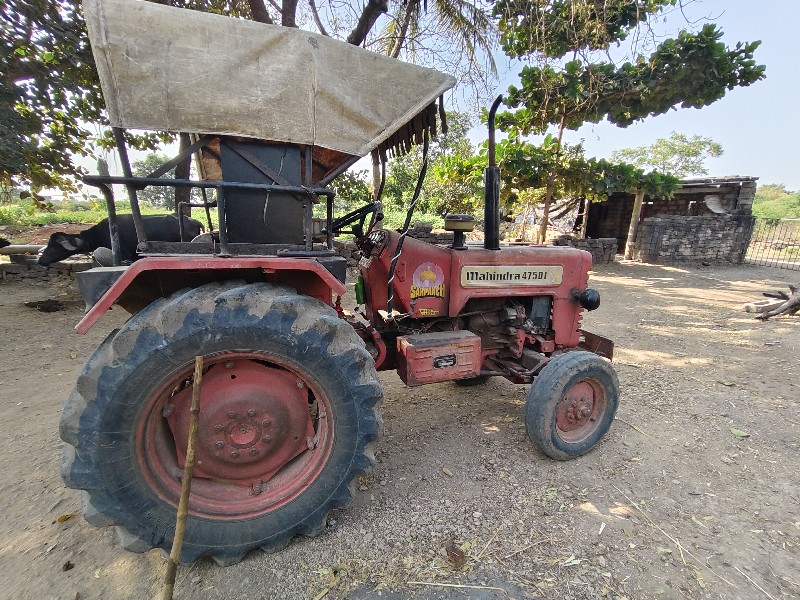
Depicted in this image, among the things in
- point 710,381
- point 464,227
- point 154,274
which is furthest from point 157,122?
point 710,381

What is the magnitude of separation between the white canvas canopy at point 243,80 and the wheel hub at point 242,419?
3.75 feet

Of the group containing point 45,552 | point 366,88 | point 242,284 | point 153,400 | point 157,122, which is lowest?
point 45,552

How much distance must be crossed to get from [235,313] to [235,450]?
698 mm

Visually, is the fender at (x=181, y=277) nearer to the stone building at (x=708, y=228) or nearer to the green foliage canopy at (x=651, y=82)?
the green foliage canopy at (x=651, y=82)

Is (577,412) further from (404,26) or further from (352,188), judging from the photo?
(404,26)

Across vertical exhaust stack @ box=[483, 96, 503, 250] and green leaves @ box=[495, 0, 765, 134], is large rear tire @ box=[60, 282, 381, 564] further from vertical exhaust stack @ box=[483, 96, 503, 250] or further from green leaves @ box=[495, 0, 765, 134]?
green leaves @ box=[495, 0, 765, 134]

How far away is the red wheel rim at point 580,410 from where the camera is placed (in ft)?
8.73

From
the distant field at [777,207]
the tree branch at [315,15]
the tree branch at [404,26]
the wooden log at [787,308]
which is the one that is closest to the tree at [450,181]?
the tree branch at [404,26]

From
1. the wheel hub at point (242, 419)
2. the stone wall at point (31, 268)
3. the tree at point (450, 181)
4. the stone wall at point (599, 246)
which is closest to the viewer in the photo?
the wheel hub at point (242, 419)

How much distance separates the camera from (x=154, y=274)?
6.32 ft

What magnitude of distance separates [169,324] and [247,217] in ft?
2.16

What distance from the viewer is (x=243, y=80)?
177cm

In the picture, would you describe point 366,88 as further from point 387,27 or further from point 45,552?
point 387,27

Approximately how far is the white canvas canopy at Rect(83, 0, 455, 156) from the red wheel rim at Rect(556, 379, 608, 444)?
204 centimetres
